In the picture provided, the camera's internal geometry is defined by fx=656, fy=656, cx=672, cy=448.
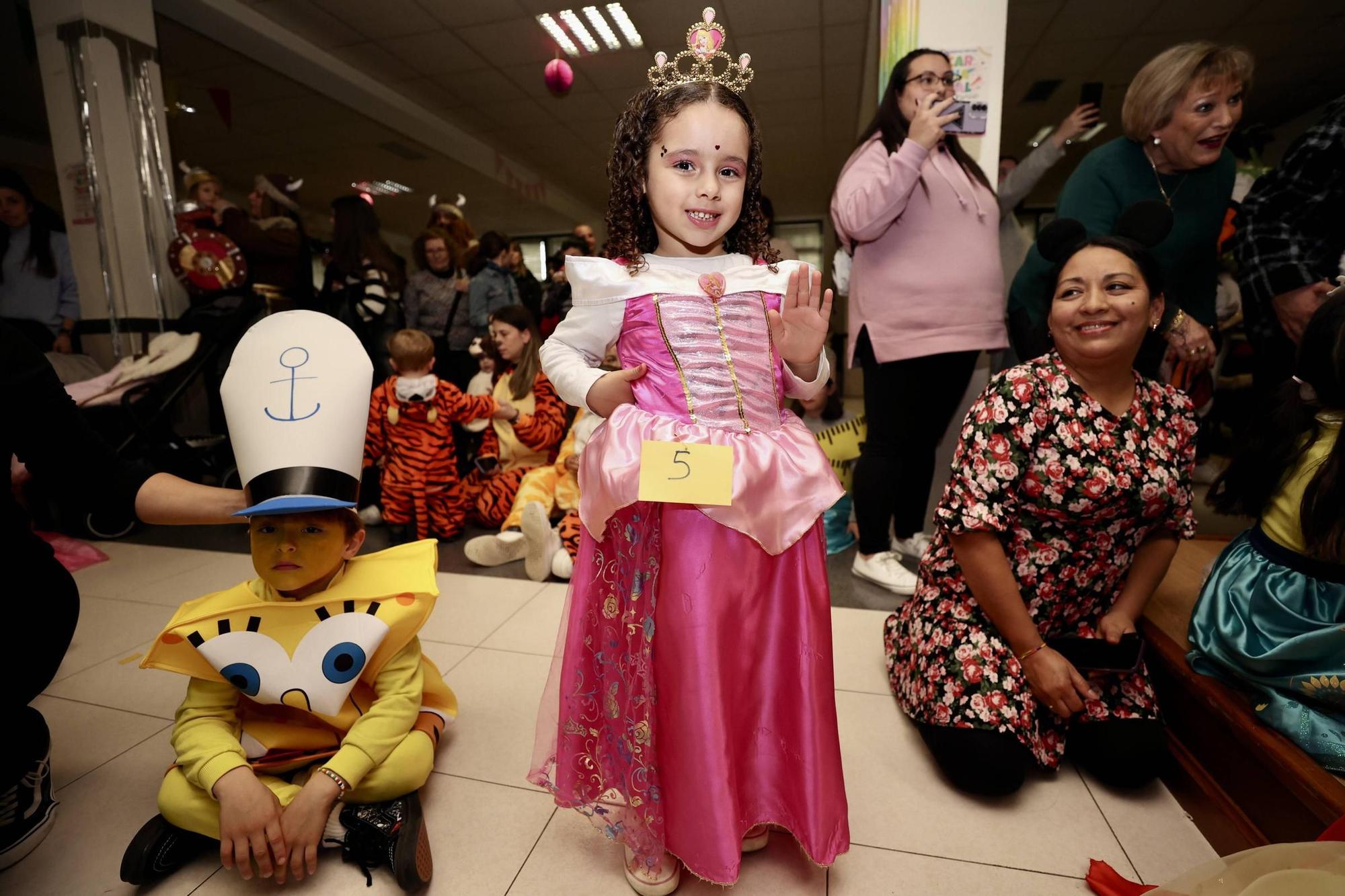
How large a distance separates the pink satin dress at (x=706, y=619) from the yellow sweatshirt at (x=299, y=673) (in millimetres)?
339

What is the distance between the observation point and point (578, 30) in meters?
4.54

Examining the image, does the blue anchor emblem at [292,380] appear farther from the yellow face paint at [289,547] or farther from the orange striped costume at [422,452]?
the orange striped costume at [422,452]

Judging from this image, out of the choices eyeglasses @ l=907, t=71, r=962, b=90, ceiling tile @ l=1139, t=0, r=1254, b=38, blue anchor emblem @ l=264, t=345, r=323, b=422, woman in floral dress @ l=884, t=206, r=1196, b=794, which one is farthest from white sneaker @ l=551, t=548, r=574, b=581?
ceiling tile @ l=1139, t=0, r=1254, b=38

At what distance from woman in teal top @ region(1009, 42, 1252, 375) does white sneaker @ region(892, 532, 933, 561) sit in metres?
0.78

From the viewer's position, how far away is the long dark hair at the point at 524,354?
307 cm

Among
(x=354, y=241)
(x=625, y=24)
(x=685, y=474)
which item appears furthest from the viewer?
(x=625, y=24)

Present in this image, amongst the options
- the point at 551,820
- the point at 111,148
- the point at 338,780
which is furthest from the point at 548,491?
the point at 111,148

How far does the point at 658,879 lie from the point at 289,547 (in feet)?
2.66

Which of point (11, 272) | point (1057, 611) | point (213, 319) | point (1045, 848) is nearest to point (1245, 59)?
point (1057, 611)

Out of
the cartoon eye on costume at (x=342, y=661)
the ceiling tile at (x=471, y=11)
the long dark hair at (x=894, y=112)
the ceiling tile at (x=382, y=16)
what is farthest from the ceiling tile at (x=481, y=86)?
the cartoon eye on costume at (x=342, y=661)

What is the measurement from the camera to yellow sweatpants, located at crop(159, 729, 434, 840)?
1080 millimetres

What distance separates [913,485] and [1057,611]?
0.92 m

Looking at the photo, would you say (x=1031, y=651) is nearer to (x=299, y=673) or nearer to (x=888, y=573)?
(x=888, y=573)

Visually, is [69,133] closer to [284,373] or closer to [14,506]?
[14,506]
